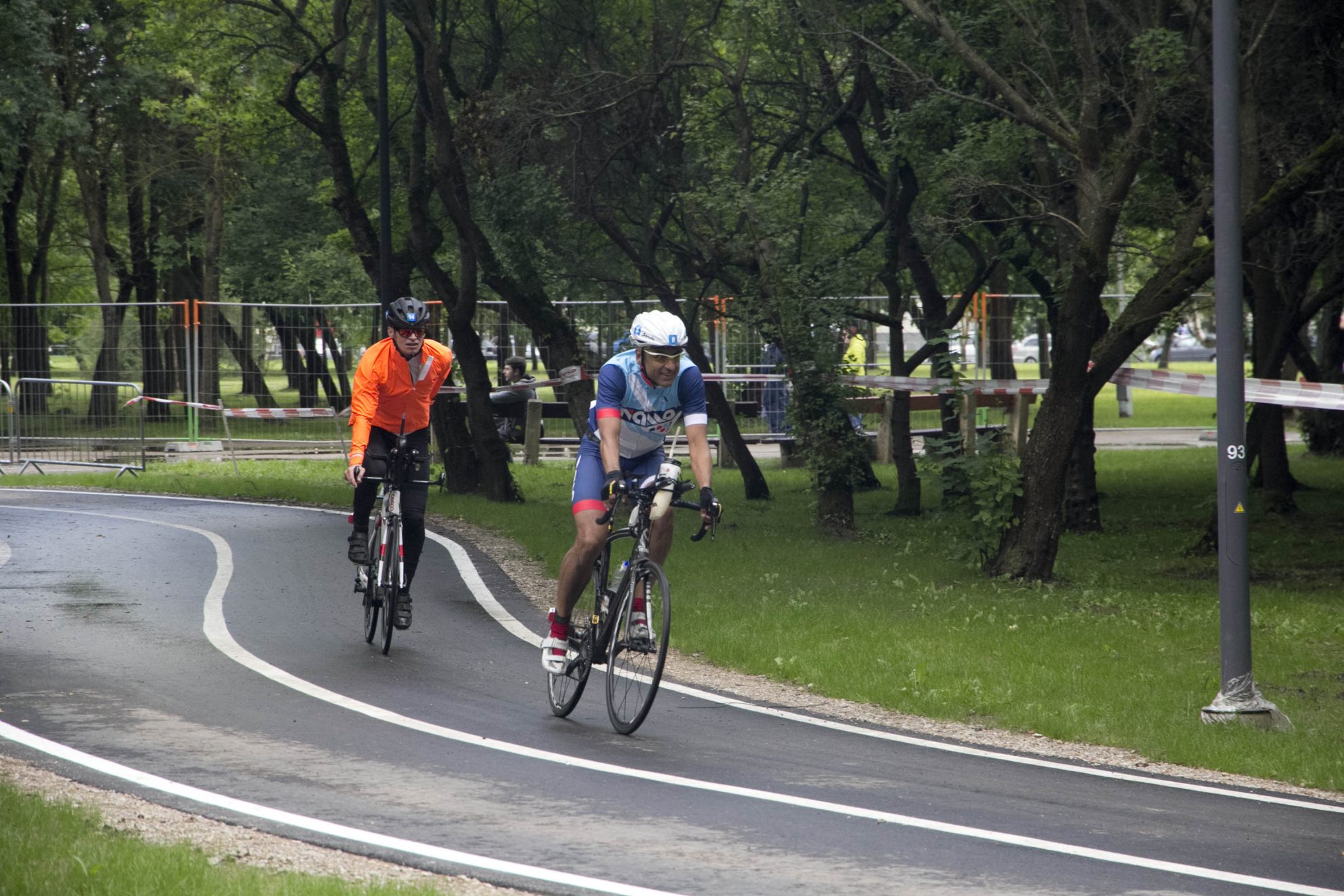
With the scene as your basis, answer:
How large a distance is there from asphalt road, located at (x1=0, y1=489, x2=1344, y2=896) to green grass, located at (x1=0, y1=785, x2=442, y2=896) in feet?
1.63

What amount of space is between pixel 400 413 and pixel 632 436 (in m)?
2.62

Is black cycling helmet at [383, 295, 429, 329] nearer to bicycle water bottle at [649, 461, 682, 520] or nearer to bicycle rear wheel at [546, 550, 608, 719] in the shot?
bicycle rear wheel at [546, 550, 608, 719]

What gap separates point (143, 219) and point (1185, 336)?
6837cm

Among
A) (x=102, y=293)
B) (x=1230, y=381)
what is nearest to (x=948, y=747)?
(x=1230, y=381)

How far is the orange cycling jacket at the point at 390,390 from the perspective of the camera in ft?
33.1

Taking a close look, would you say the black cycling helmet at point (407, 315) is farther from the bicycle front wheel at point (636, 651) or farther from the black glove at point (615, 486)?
the bicycle front wheel at point (636, 651)

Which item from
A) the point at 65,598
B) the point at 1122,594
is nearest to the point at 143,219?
the point at 65,598

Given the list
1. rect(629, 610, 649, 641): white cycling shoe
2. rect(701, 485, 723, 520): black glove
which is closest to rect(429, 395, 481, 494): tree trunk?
rect(629, 610, 649, 641): white cycling shoe

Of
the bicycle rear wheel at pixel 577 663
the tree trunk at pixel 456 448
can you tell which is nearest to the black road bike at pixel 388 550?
the bicycle rear wheel at pixel 577 663

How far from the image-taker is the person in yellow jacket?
10.1 meters

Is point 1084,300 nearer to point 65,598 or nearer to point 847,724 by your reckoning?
point 847,724

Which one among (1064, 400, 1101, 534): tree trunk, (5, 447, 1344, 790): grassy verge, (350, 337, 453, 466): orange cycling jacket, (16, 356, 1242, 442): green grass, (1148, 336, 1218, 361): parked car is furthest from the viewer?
(1148, 336, 1218, 361): parked car

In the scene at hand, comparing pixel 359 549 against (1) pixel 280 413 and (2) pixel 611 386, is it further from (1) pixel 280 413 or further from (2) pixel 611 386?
(1) pixel 280 413

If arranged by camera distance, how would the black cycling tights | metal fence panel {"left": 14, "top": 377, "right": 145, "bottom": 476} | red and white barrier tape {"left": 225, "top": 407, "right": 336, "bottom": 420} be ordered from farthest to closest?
metal fence panel {"left": 14, "top": 377, "right": 145, "bottom": 476} → red and white barrier tape {"left": 225, "top": 407, "right": 336, "bottom": 420} → the black cycling tights
